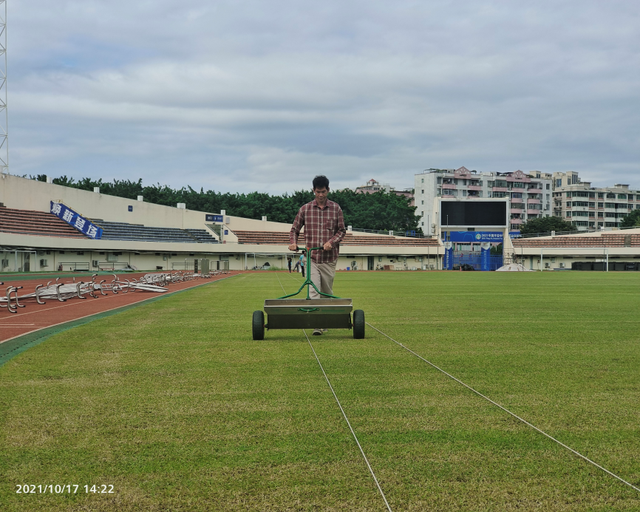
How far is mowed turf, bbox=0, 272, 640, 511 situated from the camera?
3.35 m

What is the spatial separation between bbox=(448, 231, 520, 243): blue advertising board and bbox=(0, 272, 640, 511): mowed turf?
2784 inches

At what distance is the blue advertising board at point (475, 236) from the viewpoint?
7794cm

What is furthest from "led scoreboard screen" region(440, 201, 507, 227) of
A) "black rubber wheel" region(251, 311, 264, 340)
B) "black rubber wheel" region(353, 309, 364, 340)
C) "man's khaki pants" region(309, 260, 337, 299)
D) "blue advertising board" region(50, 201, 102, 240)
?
"black rubber wheel" region(251, 311, 264, 340)

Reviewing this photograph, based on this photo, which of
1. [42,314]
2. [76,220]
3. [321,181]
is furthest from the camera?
[76,220]

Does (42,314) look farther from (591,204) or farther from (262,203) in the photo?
(591,204)

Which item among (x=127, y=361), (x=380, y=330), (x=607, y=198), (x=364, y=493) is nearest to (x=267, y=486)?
(x=364, y=493)

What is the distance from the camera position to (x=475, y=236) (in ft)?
259

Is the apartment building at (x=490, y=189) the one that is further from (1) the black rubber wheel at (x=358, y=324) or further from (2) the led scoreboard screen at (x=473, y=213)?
(1) the black rubber wheel at (x=358, y=324)

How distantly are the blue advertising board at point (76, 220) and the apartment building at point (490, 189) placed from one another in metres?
78.0

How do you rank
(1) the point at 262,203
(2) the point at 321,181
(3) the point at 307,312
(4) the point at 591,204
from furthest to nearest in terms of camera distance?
(4) the point at 591,204 < (1) the point at 262,203 < (2) the point at 321,181 < (3) the point at 307,312

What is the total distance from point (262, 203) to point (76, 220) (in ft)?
131

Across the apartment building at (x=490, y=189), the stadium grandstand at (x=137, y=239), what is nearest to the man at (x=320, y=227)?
the stadium grandstand at (x=137, y=239)

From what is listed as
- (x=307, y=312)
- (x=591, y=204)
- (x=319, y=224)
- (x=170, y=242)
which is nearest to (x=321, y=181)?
(x=319, y=224)

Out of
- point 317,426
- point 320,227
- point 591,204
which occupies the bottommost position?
point 317,426
